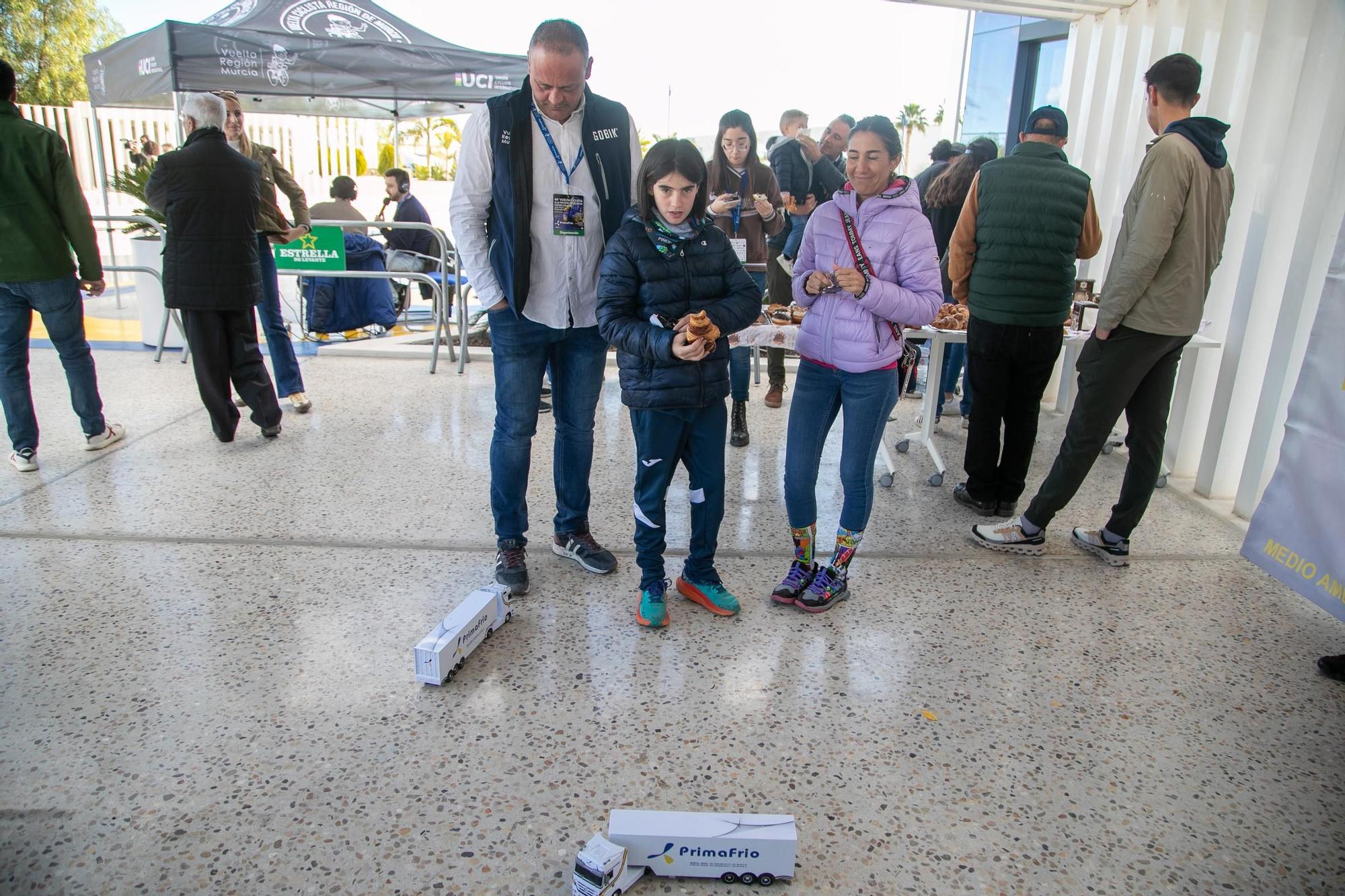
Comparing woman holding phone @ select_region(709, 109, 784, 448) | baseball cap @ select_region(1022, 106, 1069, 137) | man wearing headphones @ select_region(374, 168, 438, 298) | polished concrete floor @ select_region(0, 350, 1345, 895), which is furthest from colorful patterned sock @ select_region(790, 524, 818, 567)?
man wearing headphones @ select_region(374, 168, 438, 298)

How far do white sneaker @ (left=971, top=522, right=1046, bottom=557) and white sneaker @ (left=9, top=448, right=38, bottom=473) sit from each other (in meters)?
4.54

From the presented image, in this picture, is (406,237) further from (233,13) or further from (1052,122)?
(1052,122)

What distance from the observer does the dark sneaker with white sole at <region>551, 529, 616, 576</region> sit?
3.23 metres

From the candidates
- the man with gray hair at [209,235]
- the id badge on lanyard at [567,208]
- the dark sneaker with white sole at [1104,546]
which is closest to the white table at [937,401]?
the dark sneaker with white sole at [1104,546]

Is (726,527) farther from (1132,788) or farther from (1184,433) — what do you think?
(1184,433)

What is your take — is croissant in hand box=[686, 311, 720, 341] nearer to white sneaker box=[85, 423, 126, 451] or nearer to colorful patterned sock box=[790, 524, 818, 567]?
colorful patterned sock box=[790, 524, 818, 567]

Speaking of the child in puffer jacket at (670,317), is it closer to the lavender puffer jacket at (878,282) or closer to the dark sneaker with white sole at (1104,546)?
the lavender puffer jacket at (878,282)

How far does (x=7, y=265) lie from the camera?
12.6ft

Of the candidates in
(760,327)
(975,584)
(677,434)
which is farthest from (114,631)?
(975,584)

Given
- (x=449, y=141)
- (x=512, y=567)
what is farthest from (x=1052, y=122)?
(x=449, y=141)

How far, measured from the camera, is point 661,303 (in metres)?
2.57

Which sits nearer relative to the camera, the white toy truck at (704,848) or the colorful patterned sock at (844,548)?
the white toy truck at (704,848)

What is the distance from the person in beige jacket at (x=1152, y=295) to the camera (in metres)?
2.99

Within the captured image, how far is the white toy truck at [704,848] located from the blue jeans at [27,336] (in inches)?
152
